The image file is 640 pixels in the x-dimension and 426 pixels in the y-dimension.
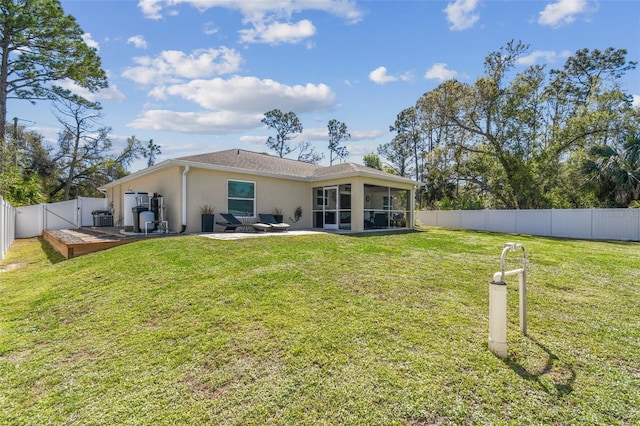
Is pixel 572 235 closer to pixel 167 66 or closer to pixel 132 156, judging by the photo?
pixel 167 66

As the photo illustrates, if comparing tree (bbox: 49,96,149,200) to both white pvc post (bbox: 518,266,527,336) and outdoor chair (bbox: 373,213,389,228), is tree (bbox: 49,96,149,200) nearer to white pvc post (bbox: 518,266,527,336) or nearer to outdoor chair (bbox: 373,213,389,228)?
outdoor chair (bbox: 373,213,389,228)

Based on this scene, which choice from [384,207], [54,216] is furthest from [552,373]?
[54,216]

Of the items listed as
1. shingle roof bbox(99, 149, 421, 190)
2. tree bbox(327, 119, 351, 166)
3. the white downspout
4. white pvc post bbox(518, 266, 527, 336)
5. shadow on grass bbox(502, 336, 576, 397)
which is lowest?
shadow on grass bbox(502, 336, 576, 397)

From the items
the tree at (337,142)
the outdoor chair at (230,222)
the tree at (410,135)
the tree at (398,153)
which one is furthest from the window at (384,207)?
the tree at (337,142)

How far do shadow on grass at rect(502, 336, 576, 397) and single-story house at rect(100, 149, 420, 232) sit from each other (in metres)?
10.3

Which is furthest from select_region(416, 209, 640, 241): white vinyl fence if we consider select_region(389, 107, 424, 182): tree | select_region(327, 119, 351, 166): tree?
select_region(327, 119, 351, 166): tree

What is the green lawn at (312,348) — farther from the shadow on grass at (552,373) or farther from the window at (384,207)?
the window at (384,207)

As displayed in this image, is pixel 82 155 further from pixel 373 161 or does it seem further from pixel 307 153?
pixel 373 161

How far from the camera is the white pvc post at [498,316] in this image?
2947mm

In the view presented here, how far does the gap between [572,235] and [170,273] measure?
667 inches

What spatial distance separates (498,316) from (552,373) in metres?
0.59

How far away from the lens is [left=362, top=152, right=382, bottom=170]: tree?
34562 mm

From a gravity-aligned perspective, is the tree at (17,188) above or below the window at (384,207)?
above

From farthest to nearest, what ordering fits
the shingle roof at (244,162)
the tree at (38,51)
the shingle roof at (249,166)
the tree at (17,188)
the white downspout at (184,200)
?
the tree at (38,51)
the tree at (17,188)
the shingle roof at (244,162)
the shingle roof at (249,166)
the white downspout at (184,200)
